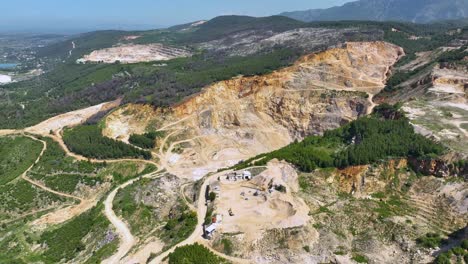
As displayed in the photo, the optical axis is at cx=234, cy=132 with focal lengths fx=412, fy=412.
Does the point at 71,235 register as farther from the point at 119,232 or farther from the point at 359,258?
the point at 359,258

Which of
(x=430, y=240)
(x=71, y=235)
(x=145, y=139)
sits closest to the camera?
(x=430, y=240)

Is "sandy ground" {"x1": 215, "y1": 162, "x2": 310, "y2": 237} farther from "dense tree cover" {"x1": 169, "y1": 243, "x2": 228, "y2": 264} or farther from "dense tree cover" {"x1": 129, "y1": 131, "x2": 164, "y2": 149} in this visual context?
"dense tree cover" {"x1": 129, "y1": 131, "x2": 164, "y2": 149}

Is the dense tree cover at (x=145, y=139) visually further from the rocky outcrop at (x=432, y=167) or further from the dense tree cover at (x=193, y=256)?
the rocky outcrop at (x=432, y=167)

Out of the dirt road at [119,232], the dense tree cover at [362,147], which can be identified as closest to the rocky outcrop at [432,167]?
the dense tree cover at [362,147]

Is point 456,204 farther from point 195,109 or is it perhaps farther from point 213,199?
point 195,109

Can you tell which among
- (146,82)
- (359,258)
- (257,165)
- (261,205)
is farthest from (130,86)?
(359,258)

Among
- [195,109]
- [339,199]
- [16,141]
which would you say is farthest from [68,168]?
[339,199]
